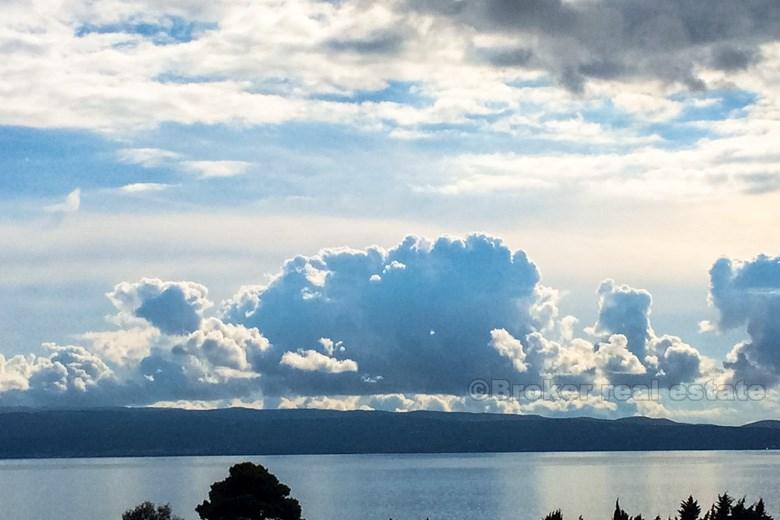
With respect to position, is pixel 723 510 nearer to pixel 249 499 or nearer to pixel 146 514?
pixel 249 499

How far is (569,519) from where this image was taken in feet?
655

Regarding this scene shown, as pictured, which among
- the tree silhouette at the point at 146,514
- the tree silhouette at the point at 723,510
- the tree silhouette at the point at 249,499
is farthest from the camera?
the tree silhouette at the point at 146,514

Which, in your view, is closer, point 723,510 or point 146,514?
point 723,510

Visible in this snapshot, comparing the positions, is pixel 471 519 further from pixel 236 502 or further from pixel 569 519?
pixel 236 502

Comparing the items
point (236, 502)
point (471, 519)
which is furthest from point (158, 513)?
point (471, 519)

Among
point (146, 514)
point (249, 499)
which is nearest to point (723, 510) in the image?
point (249, 499)

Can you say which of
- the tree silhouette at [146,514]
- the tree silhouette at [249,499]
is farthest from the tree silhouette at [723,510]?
the tree silhouette at [146,514]

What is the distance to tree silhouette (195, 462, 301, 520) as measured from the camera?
84.8 metres

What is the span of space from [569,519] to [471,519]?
17111mm

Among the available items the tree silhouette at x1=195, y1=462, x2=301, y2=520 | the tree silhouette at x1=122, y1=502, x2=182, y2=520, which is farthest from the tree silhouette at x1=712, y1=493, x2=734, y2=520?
the tree silhouette at x1=122, y1=502, x2=182, y2=520

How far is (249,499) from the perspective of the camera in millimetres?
85125

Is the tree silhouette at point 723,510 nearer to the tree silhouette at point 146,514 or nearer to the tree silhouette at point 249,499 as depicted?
the tree silhouette at point 249,499

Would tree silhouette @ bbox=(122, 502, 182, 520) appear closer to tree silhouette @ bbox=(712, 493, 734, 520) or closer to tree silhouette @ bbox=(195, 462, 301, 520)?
tree silhouette @ bbox=(195, 462, 301, 520)

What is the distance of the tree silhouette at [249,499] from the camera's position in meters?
84.8
